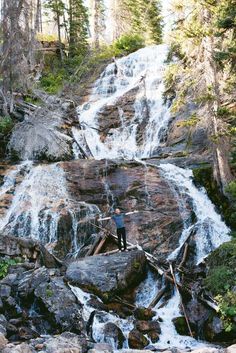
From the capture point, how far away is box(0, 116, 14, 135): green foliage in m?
→ 20.0

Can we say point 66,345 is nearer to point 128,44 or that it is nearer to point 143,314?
point 143,314

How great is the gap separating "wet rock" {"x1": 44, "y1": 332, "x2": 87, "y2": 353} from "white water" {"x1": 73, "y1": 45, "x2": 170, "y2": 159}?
14786 mm

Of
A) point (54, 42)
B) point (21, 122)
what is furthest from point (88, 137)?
point (54, 42)

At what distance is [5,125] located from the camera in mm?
20062

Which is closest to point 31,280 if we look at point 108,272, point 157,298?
point 108,272

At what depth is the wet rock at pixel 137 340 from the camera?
9641 millimetres

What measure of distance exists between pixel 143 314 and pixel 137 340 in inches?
45.2

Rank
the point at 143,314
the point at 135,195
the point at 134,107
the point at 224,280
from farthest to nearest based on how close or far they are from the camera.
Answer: the point at 134,107 < the point at 135,195 < the point at 143,314 < the point at 224,280

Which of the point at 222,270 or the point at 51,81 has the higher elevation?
the point at 51,81

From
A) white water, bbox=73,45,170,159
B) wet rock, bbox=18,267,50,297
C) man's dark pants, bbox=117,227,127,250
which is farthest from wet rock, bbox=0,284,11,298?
white water, bbox=73,45,170,159

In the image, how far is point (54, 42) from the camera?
3381 centimetres

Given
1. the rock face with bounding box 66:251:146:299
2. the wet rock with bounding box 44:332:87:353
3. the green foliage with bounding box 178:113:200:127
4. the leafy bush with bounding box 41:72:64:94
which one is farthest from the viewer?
the leafy bush with bounding box 41:72:64:94

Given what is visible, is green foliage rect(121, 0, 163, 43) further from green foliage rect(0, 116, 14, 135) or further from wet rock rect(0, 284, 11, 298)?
wet rock rect(0, 284, 11, 298)

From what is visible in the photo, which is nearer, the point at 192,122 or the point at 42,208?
the point at 192,122
